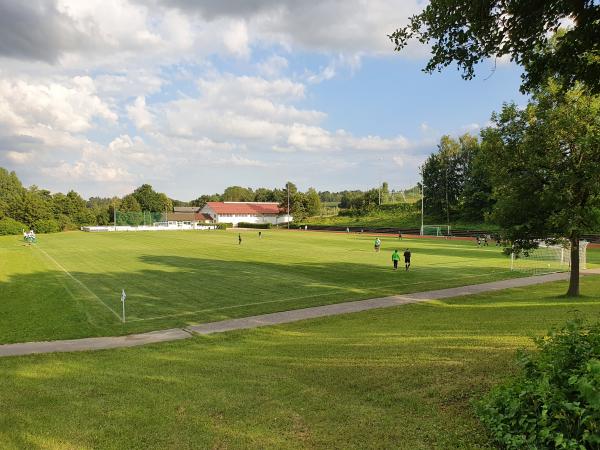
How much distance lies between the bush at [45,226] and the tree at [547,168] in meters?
101

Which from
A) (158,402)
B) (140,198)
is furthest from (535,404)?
(140,198)

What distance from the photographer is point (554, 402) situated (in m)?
4.06

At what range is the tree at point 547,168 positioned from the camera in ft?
52.7

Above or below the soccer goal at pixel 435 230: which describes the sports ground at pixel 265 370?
below

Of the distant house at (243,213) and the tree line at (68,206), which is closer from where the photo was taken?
the tree line at (68,206)

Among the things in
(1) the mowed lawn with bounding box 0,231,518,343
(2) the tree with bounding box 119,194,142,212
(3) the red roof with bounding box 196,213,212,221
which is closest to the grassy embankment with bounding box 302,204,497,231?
(3) the red roof with bounding box 196,213,212,221

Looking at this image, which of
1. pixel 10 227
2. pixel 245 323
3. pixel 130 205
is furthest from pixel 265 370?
pixel 130 205

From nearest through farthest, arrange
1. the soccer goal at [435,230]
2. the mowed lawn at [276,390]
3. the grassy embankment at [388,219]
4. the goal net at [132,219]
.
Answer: the mowed lawn at [276,390], the soccer goal at [435,230], the grassy embankment at [388,219], the goal net at [132,219]

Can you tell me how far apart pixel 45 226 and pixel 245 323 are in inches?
3838

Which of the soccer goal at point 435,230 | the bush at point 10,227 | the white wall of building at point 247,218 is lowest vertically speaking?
the bush at point 10,227

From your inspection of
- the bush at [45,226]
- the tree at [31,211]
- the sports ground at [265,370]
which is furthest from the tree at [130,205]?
the sports ground at [265,370]

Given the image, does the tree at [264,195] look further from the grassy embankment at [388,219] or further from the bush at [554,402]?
the bush at [554,402]

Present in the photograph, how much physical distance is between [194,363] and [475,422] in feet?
23.3

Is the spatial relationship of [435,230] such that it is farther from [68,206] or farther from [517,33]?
[68,206]
